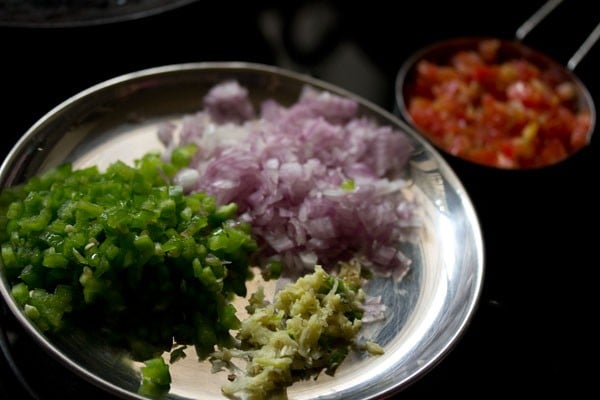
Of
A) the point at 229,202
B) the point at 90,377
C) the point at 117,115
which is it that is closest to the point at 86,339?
the point at 90,377

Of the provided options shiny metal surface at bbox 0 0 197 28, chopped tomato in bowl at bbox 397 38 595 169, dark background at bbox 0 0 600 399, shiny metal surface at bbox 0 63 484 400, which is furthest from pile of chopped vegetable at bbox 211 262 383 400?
shiny metal surface at bbox 0 0 197 28

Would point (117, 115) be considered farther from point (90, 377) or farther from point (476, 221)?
point (476, 221)

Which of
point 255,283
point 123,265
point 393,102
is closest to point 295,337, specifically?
point 255,283

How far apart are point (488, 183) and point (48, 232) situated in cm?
91

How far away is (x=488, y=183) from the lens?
60.4 inches

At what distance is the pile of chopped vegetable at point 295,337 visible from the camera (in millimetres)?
1094

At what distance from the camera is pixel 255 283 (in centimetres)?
129

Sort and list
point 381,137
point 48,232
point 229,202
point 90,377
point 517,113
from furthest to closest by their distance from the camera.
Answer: point 517,113, point 381,137, point 229,202, point 48,232, point 90,377

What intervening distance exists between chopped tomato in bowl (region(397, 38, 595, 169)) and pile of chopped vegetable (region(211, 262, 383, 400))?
1.67ft

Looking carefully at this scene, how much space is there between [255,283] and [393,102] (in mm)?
763

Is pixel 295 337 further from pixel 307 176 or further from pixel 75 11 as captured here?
pixel 75 11

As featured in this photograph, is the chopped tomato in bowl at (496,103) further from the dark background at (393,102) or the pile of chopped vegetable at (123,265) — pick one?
the pile of chopped vegetable at (123,265)

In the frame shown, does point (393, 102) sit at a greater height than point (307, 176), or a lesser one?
lesser

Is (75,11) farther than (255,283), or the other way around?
(75,11)
